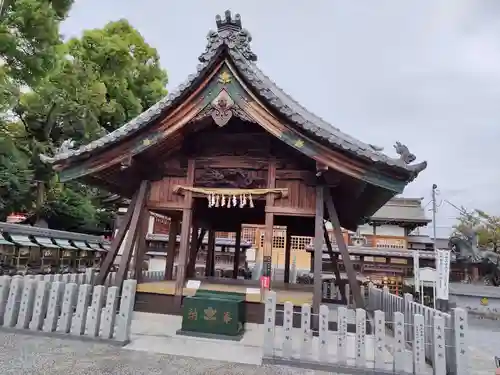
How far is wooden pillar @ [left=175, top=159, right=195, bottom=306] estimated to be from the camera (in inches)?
299

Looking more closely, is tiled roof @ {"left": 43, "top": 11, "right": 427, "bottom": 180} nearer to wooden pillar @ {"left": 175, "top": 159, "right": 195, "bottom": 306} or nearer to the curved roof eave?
the curved roof eave

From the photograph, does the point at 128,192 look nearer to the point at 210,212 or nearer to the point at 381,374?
the point at 210,212

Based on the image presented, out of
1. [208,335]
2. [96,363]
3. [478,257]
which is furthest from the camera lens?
[478,257]

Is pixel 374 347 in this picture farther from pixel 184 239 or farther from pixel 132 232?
pixel 132 232

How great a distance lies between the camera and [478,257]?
21500mm

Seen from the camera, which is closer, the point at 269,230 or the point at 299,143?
the point at 299,143

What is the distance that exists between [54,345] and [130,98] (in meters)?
20.0

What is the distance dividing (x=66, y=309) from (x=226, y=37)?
582cm

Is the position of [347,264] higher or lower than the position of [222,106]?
lower

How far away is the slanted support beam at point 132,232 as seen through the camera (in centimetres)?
753

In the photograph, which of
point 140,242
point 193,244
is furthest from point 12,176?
point 140,242

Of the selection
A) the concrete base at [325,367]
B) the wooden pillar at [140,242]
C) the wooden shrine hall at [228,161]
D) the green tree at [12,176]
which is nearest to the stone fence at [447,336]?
the concrete base at [325,367]

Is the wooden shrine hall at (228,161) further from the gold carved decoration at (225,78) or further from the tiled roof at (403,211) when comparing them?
the tiled roof at (403,211)

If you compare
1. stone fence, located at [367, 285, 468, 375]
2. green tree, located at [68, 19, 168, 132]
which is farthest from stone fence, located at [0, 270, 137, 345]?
green tree, located at [68, 19, 168, 132]
